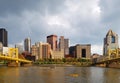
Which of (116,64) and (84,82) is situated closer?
(84,82)

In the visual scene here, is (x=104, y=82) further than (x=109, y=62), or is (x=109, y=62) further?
(x=109, y=62)

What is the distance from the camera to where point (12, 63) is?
176 meters

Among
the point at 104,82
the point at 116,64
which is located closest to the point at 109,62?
the point at 116,64

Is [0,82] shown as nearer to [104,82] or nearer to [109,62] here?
[104,82]

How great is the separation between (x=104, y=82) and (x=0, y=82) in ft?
79.6

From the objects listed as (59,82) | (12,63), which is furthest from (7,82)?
(12,63)

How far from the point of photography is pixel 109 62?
572 ft

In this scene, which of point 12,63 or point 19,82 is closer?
point 19,82

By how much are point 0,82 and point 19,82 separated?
428 cm

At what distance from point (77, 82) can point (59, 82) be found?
4.15 metres

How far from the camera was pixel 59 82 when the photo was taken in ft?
201

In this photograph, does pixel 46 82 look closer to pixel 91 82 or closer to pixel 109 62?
pixel 91 82

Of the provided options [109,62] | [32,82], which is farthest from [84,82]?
[109,62]

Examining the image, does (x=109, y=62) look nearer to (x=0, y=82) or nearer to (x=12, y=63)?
(x=12, y=63)
